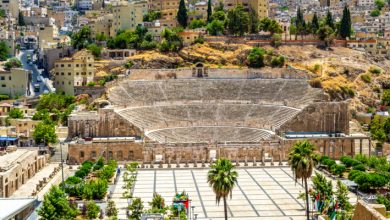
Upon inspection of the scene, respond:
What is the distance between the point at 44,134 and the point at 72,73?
2287 centimetres

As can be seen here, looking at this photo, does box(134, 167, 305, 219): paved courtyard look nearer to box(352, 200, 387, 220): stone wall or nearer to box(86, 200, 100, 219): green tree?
box(86, 200, 100, 219): green tree

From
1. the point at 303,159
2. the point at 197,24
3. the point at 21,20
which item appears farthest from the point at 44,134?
the point at 21,20

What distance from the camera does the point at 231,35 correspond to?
104 m

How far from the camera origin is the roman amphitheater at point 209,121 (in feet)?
230

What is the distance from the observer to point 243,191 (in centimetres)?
5569

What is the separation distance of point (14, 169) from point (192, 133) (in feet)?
87.6

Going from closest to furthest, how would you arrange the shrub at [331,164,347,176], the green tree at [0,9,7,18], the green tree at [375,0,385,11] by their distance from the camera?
1. the shrub at [331,164,347,176]
2. the green tree at [0,9,7,18]
3. the green tree at [375,0,385,11]

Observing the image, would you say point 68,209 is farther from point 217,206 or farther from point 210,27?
point 210,27

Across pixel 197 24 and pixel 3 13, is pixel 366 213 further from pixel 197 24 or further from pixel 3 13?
pixel 3 13

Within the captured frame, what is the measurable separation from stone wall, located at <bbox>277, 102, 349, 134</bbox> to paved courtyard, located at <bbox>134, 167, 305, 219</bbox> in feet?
33.7

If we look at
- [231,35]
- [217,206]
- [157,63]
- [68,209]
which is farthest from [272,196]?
[231,35]

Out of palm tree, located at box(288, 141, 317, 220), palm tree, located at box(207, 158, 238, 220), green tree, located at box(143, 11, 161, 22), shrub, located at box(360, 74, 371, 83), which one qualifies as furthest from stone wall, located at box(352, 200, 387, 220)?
green tree, located at box(143, 11, 161, 22)

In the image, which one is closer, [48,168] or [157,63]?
[48,168]

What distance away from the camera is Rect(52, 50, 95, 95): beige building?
91.1 metres
